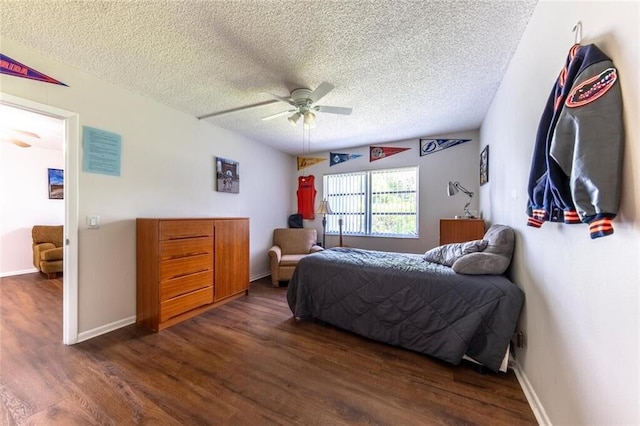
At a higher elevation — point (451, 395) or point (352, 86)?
point (352, 86)

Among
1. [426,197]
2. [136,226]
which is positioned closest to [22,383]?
[136,226]

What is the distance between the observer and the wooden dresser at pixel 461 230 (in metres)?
2.78

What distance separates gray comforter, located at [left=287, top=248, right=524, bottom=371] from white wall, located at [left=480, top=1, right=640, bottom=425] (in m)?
0.19

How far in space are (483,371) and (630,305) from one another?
137cm

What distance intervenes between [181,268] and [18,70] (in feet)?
6.80

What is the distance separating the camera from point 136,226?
2648 mm

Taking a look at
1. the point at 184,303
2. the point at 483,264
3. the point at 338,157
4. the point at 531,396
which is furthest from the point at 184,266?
the point at 338,157

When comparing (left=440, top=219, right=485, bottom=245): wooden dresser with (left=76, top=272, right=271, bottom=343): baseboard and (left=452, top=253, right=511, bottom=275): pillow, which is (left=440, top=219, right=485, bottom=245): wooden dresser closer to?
(left=452, top=253, right=511, bottom=275): pillow

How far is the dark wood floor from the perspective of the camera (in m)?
1.41

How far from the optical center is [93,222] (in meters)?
2.31

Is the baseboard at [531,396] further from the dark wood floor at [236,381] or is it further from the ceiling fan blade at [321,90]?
the ceiling fan blade at [321,90]

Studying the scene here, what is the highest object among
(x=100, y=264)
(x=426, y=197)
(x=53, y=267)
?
(x=426, y=197)

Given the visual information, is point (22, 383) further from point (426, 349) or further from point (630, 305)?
point (630, 305)

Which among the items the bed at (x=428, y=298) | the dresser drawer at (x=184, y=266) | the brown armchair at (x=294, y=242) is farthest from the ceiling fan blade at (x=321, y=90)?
the brown armchair at (x=294, y=242)
